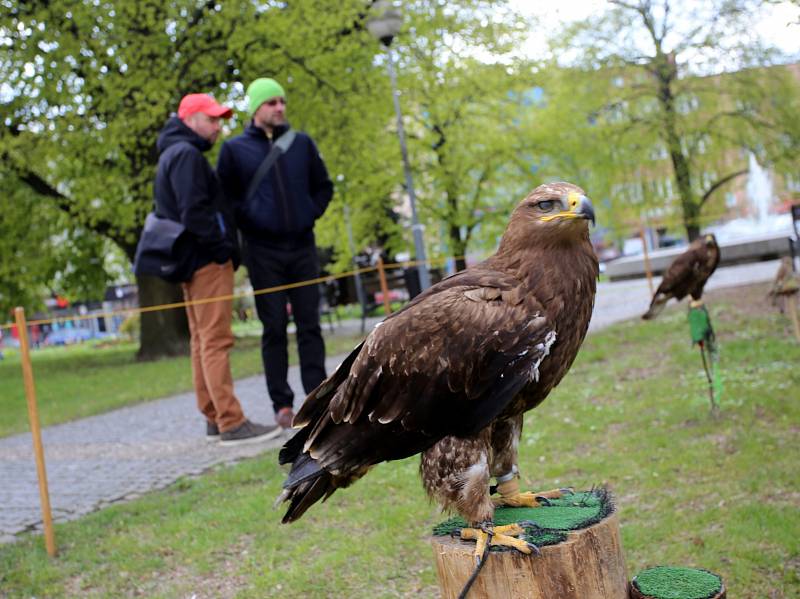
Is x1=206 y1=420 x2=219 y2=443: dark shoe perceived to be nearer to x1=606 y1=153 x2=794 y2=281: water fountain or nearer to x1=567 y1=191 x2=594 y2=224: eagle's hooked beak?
x1=567 y1=191 x2=594 y2=224: eagle's hooked beak

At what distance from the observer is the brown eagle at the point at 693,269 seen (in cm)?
555

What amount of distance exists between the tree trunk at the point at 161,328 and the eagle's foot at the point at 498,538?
15561mm

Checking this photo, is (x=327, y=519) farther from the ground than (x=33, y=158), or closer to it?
closer to it

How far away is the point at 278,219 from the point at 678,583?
15.1 ft

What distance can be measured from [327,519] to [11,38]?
13816mm

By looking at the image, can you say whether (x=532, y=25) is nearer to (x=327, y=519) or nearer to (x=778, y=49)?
(x=778, y=49)

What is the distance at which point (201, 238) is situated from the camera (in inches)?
244

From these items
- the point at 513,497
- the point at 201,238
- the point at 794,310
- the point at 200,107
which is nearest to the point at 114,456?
the point at 201,238

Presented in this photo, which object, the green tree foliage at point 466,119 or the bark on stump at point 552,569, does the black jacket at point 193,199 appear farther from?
the green tree foliage at point 466,119

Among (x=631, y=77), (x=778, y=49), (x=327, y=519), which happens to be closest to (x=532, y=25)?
(x=631, y=77)

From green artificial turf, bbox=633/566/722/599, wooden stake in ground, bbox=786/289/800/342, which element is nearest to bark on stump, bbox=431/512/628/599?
green artificial turf, bbox=633/566/722/599

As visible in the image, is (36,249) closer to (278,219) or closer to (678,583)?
(278,219)

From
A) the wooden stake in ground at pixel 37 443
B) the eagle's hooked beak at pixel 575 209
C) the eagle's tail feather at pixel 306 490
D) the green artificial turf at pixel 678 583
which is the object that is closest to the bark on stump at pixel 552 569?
the green artificial turf at pixel 678 583

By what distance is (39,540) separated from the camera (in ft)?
16.4
